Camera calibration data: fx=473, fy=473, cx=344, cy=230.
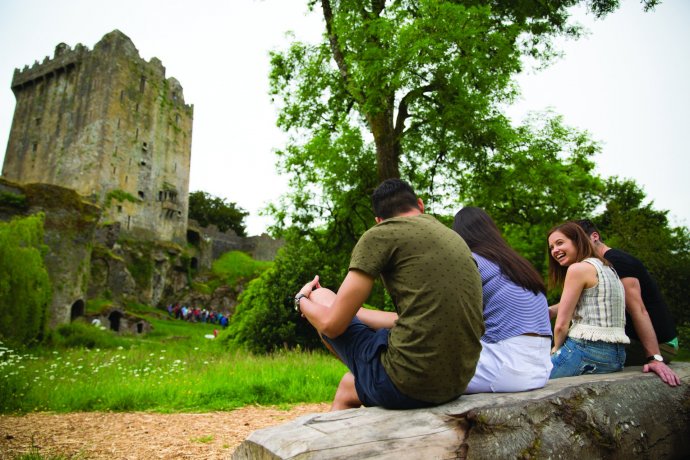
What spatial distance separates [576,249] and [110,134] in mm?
50210

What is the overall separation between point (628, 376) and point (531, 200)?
12.4m

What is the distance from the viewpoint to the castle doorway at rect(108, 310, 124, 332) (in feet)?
102

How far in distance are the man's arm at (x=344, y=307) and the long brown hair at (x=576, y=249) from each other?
222 cm

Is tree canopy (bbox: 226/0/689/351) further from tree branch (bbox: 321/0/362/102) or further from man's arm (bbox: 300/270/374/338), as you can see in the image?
man's arm (bbox: 300/270/374/338)

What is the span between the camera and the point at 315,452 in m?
1.94

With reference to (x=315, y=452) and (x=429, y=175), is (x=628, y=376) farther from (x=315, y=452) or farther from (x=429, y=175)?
(x=429, y=175)

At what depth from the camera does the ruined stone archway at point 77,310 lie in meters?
25.2

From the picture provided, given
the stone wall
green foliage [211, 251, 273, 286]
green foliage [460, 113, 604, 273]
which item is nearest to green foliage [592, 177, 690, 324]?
green foliage [460, 113, 604, 273]

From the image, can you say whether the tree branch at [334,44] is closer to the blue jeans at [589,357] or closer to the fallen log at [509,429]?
the blue jeans at [589,357]

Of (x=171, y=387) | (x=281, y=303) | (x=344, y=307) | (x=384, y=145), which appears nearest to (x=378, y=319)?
(x=344, y=307)

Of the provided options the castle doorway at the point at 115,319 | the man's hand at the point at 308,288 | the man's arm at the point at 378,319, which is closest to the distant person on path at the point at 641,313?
the man's arm at the point at 378,319

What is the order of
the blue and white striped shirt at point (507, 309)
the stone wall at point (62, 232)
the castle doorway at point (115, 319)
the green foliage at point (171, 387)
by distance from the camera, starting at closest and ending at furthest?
the blue and white striped shirt at point (507, 309)
the green foliage at point (171, 387)
the stone wall at point (62, 232)
the castle doorway at point (115, 319)

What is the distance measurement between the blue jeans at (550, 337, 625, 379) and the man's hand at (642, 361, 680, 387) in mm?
199

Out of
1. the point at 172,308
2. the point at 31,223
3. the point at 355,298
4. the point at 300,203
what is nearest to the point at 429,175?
the point at 300,203
